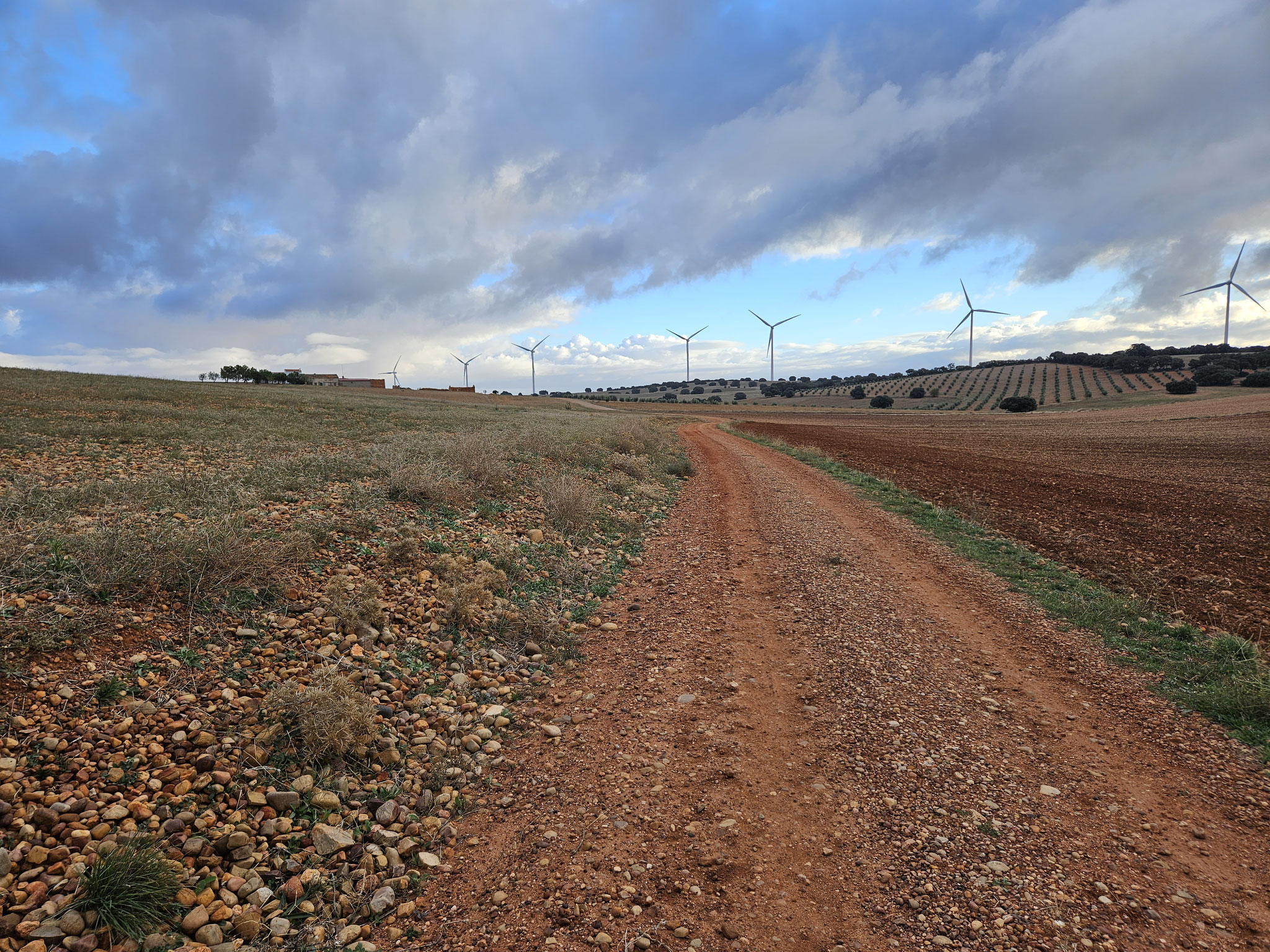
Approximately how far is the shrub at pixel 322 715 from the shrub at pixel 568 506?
6.55 meters

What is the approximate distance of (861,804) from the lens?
13.4 feet

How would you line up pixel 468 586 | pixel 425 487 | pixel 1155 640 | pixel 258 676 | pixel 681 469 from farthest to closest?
pixel 681 469
pixel 425 487
pixel 468 586
pixel 1155 640
pixel 258 676

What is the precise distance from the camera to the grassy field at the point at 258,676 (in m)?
3.26

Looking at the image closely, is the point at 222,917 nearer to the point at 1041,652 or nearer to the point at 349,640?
the point at 349,640

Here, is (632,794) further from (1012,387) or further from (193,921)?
(1012,387)

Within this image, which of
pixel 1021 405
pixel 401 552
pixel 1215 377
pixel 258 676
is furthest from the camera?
pixel 1021 405

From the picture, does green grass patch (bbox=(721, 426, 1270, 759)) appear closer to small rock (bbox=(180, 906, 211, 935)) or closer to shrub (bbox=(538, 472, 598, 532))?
shrub (bbox=(538, 472, 598, 532))

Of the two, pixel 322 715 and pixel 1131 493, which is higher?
pixel 322 715

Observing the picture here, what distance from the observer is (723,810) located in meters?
4.12

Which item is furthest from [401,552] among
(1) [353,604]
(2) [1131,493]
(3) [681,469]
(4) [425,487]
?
(2) [1131,493]

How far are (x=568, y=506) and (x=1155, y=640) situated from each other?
8.68 m

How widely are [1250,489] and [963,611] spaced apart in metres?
15.4

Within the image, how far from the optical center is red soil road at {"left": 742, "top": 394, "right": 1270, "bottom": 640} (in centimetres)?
871

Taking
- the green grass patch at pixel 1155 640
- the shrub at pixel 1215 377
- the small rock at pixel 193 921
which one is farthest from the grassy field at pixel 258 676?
the shrub at pixel 1215 377
